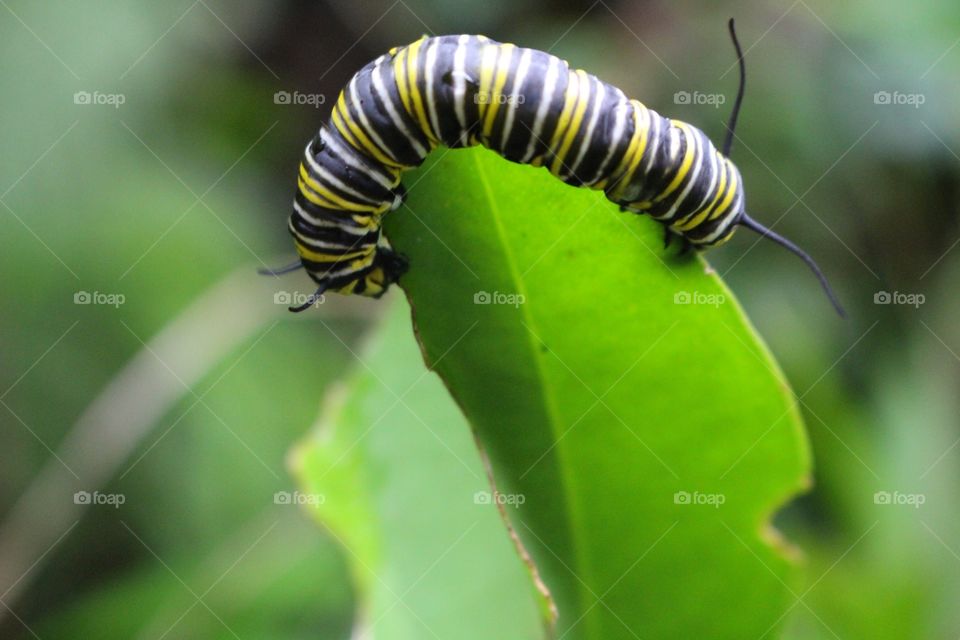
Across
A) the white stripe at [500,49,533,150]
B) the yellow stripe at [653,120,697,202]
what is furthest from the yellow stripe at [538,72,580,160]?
the yellow stripe at [653,120,697,202]

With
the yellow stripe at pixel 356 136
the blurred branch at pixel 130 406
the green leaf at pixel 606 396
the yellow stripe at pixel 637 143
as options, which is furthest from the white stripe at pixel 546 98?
the blurred branch at pixel 130 406

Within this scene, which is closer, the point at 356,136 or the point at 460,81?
the point at 460,81

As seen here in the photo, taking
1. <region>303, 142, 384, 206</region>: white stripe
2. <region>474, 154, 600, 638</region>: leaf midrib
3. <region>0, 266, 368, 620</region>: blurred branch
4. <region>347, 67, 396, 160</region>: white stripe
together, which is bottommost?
<region>0, 266, 368, 620</region>: blurred branch

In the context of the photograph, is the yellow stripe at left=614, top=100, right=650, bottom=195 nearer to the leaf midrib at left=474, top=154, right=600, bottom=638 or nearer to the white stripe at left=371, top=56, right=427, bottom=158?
the leaf midrib at left=474, top=154, right=600, bottom=638

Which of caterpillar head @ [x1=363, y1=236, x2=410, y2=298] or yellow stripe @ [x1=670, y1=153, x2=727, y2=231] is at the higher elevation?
yellow stripe @ [x1=670, y1=153, x2=727, y2=231]

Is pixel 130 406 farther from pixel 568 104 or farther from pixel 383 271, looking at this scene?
pixel 568 104

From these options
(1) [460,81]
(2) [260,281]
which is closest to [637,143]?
(1) [460,81]

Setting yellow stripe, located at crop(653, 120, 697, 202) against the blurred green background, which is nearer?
yellow stripe, located at crop(653, 120, 697, 202)
